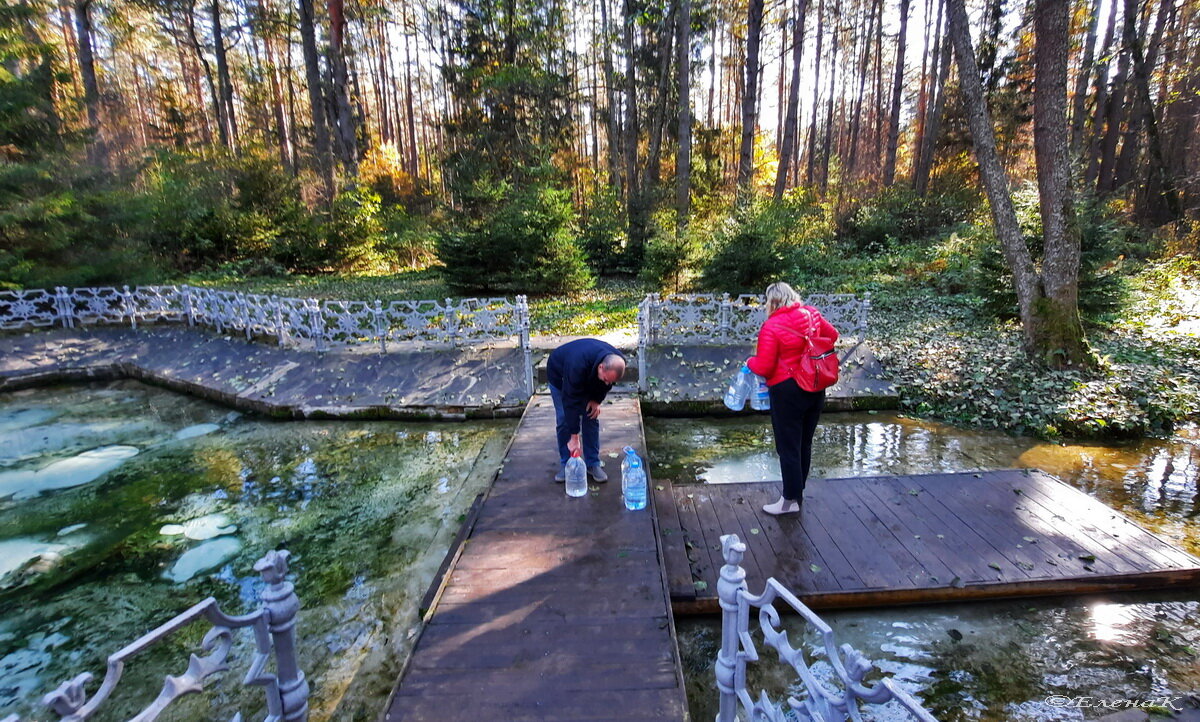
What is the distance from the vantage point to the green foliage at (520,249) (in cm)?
1450

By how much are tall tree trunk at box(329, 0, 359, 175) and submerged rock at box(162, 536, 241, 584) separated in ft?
66.5

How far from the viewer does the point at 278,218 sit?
20781 millimetres

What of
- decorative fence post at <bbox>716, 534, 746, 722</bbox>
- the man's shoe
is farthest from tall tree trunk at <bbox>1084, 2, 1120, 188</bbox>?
decorative fence post at <bbox>716, 534, 746, 722</bbox>

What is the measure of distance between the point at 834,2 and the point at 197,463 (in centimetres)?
2937

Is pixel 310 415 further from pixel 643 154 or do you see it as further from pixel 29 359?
pixel 643 154

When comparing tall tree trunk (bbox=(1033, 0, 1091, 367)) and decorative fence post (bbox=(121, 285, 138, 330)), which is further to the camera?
decorative fence post (bbox=(121, 285, 138, 330))

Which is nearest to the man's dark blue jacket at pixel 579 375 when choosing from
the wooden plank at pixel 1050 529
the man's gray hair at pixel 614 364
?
the man's gray hair at pixel 614 364

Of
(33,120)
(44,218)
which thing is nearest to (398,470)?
(44,218)

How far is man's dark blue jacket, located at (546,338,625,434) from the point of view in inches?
167

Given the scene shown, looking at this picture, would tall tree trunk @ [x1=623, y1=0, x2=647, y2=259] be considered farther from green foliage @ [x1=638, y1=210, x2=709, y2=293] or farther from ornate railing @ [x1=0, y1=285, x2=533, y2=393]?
ornate railing @ [x1=0, y1=285, x2=533, y2=393]

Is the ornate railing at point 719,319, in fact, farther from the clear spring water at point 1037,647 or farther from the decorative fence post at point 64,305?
the decorative fence post at point 64,305

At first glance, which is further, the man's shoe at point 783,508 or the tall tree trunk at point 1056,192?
the tall tree trunk at point 1056,192

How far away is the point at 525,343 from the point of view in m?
9.38

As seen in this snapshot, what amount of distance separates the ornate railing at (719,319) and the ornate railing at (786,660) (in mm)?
7408
